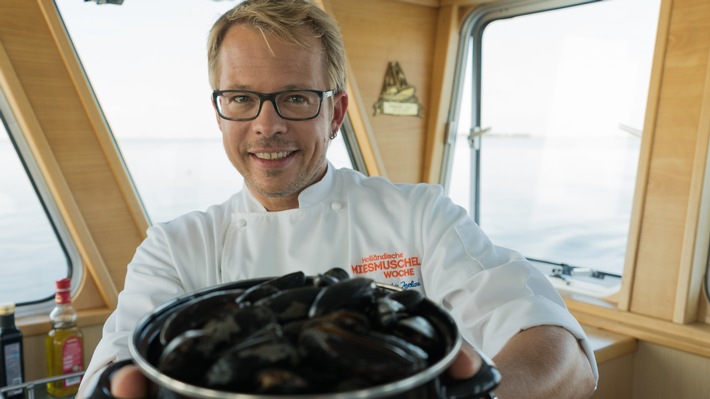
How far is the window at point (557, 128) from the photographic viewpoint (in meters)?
2.67

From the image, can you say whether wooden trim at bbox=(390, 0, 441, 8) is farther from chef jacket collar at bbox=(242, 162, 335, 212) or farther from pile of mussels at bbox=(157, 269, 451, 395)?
pile of mussels at bbox=(157, 269, 451, 395)

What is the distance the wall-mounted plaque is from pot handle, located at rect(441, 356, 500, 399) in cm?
264

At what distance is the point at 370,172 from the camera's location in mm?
3248

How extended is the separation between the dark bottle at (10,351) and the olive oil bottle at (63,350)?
0.12 meters

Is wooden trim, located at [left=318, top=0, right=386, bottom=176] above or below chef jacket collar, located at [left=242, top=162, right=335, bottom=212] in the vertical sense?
above

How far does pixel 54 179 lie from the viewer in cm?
231

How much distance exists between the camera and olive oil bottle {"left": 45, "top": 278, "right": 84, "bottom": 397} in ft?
7.11

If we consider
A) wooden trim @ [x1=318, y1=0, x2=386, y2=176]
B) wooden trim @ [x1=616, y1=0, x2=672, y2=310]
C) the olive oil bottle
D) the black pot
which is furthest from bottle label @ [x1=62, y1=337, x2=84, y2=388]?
wooden trim @ [x1=616, y1=0, x2=672, y2=310]

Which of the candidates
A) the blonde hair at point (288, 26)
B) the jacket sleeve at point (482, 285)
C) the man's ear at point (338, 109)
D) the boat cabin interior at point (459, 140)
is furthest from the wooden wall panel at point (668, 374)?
the blonde hair at point (288, 26)

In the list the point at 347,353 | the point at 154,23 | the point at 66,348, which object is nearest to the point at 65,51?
the point at 154,23
